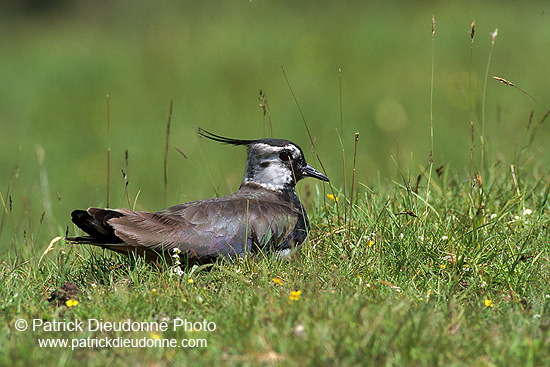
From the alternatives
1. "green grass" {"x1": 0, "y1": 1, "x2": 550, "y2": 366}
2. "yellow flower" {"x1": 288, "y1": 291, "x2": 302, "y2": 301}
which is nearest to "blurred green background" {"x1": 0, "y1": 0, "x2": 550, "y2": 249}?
"green grass" {"x1": 0, "y1": 1, "x2": 550, "y2": 366}

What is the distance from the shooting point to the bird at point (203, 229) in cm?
496

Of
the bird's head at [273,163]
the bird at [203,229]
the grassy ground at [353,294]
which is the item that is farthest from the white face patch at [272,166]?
the grassy ground at [353,294]

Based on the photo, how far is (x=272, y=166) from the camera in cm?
607

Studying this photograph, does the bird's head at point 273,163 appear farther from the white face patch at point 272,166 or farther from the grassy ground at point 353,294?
the grassy ground at point 353,294

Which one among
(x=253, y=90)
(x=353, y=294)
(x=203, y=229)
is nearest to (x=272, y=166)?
(x=203, y=229)

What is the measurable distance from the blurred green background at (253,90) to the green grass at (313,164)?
45mm

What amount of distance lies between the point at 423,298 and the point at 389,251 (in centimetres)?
70

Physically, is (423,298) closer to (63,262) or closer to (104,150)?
(63,262)

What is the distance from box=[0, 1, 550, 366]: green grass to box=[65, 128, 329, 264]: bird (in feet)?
0.46

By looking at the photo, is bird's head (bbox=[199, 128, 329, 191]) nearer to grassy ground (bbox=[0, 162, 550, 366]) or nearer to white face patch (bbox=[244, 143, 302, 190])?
white face patch (bbox=[244, 143, 302, 190])

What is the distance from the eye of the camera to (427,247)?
197 inches

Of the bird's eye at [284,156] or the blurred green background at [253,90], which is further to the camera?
the blurred green background at [253,90]

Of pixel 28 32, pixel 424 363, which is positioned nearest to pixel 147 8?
pixel 28 32

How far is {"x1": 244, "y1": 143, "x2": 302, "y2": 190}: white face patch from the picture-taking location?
605 centimetres
